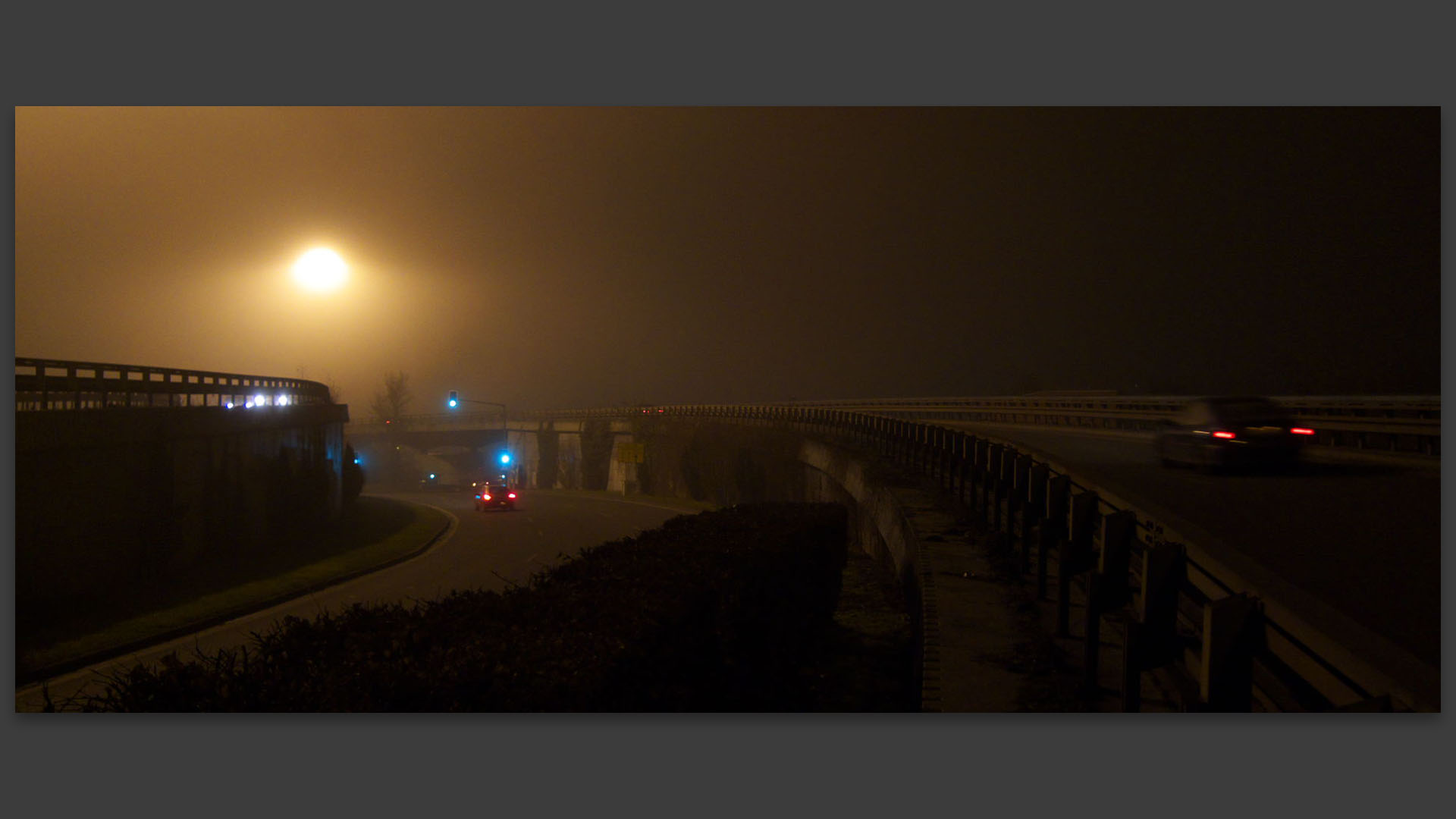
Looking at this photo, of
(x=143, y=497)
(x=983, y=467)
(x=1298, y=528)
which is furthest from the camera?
(x=143, y=497)

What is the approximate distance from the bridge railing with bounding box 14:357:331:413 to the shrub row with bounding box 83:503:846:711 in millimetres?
6626

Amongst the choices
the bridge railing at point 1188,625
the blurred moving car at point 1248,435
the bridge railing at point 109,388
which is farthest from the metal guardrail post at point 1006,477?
the bridge railing at point 109,388

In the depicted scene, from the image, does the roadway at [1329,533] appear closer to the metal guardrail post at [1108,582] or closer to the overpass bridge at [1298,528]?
the overpass bridge at [1298,528]

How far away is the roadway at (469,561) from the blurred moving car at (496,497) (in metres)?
0.61

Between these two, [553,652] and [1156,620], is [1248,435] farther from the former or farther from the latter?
[553,652]

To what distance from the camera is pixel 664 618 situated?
22.0 ft

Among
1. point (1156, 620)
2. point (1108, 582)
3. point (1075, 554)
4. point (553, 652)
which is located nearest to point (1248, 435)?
point (1075, 554)

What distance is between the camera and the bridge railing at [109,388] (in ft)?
44.0

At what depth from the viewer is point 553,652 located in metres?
6.16

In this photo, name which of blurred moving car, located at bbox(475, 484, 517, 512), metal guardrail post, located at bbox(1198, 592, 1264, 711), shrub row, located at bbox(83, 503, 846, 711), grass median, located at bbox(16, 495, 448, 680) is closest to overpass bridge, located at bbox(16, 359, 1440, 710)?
metal guardrail post, located at bbox(1198, 592, 1264, 711)

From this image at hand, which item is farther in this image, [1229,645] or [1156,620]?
[1156,620]

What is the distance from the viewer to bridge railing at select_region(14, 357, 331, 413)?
528 inches

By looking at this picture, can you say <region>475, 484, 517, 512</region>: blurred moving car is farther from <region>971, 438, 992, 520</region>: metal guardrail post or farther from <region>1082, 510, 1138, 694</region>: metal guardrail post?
<region>1082, 510, 1138, 694</region>: metal guardrail post

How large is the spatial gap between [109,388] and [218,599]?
4.70m
